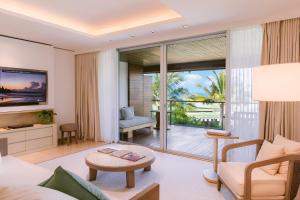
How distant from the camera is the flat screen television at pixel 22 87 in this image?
4.09m

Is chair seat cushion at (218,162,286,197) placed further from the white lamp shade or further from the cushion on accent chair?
the cushion on accent chair

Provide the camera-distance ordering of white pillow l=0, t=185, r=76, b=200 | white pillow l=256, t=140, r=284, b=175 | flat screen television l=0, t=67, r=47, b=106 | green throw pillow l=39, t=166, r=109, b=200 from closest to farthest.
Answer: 1. white pillow l=0, t=185, r=76, b=200
2. green throw pillow l=39, t=166, r=109, b=200
3. white pillow l=256, t=140, r=284, b=175
4. flat screen television l=0, t=67, r=47, b=106

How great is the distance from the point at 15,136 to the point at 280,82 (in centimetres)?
447

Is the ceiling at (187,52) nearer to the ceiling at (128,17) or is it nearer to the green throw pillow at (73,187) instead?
the ceiling at (128,17)

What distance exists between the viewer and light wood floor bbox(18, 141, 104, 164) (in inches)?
155

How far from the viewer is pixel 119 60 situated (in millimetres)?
5141

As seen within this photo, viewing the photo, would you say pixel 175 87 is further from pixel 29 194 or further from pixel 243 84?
pixel 29 194

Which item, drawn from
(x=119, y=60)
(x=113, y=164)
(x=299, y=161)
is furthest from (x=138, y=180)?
(x=119, y=60)

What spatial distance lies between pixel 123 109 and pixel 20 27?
2711mm

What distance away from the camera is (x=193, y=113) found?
15.3 ft

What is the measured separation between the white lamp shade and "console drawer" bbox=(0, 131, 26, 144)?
4278 millimetres

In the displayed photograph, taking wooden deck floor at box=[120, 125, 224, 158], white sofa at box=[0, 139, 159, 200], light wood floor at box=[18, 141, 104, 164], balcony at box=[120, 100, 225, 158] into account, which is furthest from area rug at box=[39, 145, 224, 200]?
white sofa at box=[0, 139, 159, 200]

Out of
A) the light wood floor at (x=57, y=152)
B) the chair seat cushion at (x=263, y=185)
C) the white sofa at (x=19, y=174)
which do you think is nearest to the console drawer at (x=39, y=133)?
the light wood floor at (x=57, y=152)

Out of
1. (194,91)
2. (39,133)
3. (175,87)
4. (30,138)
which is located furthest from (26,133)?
(194,91)
